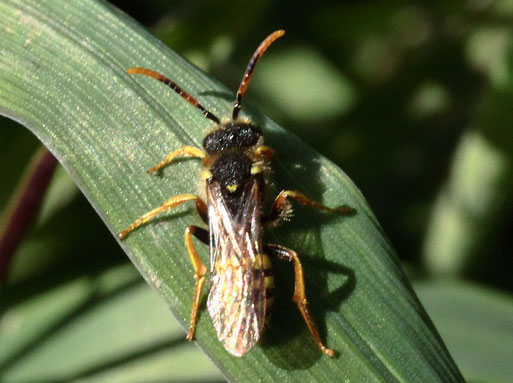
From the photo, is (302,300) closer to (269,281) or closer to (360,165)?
(269,281)

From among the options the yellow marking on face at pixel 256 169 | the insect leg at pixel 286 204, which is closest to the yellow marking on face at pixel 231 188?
the yellow marking on face at pixel 256 169

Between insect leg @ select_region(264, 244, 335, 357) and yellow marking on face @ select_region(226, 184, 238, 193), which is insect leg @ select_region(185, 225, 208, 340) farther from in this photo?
insect leg @ select_region(264, 244, 335, 357)

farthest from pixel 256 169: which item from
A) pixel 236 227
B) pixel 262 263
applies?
pixel 262 263

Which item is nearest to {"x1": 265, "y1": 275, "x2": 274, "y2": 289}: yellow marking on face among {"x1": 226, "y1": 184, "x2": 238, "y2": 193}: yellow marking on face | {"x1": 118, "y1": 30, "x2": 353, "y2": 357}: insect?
{"x1": 118, "y1": 30, "x2": 353, "y2": 357}: insect

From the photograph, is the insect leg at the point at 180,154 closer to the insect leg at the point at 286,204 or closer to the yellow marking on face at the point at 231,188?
the yellow marking on face at the point at 231,188

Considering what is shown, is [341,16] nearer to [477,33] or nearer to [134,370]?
[477,33]

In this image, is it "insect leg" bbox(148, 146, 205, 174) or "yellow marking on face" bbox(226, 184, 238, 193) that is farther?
"yellow marking on face" bbox(226, 184, 238, 193)
